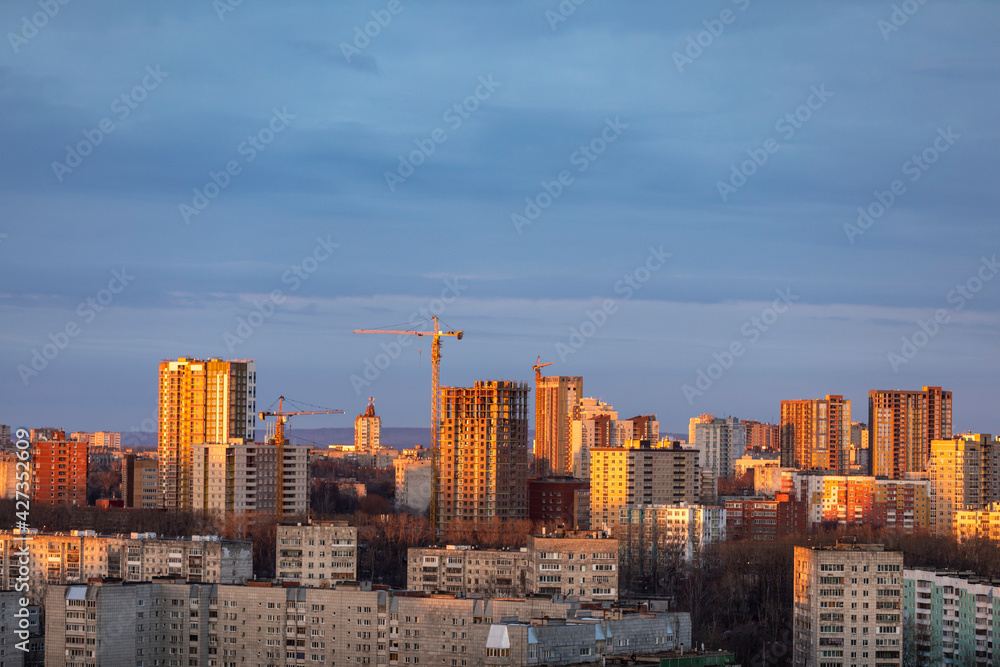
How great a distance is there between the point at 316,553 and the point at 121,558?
18.8 feet

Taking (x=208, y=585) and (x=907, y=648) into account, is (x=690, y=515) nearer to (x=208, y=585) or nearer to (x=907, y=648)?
(x=907, y=648)

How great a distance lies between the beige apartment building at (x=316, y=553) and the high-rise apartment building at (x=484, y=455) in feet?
77.3

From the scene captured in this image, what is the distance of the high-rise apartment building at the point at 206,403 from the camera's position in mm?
72000

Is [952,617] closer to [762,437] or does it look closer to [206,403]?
[206,403]

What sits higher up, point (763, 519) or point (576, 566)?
point (576, 566)

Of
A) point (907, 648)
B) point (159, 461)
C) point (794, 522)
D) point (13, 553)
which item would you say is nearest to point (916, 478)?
point (794, 522)

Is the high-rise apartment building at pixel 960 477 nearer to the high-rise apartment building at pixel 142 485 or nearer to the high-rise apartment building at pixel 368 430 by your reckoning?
the high-rise apartment building at pixel 142 485

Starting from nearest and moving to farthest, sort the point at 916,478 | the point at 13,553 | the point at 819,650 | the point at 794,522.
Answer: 1. the point at 819,650
2. the point at 13,553
3. the point at 794,522
4. the point at 916,478

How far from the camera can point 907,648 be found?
3969 centimetres

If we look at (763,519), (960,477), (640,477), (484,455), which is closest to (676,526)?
(763,519)

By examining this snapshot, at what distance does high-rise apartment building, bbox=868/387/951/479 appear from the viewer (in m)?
98.4

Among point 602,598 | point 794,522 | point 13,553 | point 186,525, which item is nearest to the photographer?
point 602,598

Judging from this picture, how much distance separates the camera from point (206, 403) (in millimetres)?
72562

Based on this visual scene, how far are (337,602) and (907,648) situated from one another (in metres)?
15.0
